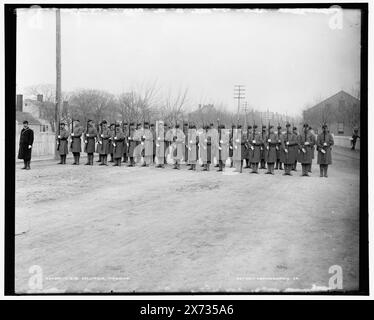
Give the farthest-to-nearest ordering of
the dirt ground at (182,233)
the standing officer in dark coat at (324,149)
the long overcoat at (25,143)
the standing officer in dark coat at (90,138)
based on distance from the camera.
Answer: the standing officer in dark coat at (90,138)
the standing officer in dark coat at (324,149)
the long overcoat at (25,143)
the dirt ground at (182,233)

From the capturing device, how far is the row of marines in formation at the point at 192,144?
25.2 ft

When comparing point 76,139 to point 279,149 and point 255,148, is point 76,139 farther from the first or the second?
point 279,149

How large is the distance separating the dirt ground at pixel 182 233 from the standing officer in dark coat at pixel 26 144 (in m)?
→ 0.18

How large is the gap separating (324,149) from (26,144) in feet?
15.9

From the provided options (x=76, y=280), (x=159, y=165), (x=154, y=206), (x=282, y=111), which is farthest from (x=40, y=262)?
(x=282, y=111)

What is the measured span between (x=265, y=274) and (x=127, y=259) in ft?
6.14

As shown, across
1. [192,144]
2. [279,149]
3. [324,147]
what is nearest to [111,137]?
[192,144]

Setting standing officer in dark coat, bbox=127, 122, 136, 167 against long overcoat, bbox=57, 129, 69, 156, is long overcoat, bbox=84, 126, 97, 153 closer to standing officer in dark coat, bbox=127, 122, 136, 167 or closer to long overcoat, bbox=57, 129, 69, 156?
long overcoat, bbox=57, 129, 69, 156

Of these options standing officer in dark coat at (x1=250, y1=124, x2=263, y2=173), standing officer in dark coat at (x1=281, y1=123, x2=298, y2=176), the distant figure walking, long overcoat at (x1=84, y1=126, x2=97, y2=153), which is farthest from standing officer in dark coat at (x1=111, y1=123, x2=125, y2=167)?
the distant figure walking

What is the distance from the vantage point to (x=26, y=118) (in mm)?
6672

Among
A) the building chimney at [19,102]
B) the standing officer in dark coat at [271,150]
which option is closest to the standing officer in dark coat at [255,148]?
the standing officer in dark coat at [271,150]

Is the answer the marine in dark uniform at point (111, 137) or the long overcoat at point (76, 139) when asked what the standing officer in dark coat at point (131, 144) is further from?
the long overcoat at point (76, 139)

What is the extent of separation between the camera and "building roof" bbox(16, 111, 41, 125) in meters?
6.32
